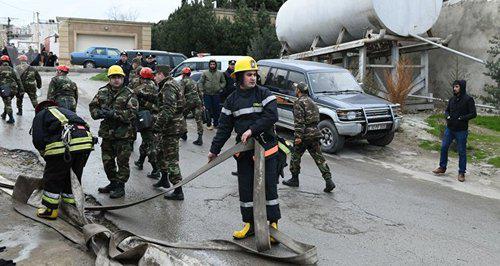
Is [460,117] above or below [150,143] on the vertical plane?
above

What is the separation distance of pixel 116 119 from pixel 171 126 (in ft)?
Answer: 2.46

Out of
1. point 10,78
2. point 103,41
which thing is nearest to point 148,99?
point 10,78

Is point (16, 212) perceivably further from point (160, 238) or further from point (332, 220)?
point (332, 220)

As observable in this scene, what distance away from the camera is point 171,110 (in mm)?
6898

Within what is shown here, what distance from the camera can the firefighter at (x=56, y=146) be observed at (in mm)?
5496

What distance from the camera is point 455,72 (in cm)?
1597

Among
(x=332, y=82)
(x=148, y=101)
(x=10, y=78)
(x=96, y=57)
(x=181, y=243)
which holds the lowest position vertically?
(x=181, y=243)

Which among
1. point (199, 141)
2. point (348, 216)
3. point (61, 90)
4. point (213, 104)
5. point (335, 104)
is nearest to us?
point (348, 216)

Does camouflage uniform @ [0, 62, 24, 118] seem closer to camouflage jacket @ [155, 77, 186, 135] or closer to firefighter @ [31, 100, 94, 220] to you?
camouflage jacket @ [155, 77, 186, 135]

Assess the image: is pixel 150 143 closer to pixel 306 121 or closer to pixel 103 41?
pixel 306 121

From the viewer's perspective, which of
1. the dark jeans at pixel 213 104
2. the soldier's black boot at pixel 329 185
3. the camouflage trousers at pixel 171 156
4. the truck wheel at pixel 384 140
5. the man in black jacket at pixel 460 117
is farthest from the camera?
the dark jeans at pixel 213 104

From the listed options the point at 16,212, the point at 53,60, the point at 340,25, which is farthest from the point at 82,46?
the point at 16,212

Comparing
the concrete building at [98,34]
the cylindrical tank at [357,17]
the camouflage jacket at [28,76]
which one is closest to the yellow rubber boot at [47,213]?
the camouflage jacket at [28,76]

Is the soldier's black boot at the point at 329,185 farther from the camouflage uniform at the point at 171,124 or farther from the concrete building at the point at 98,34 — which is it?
the concrete building at the point at 98,34
